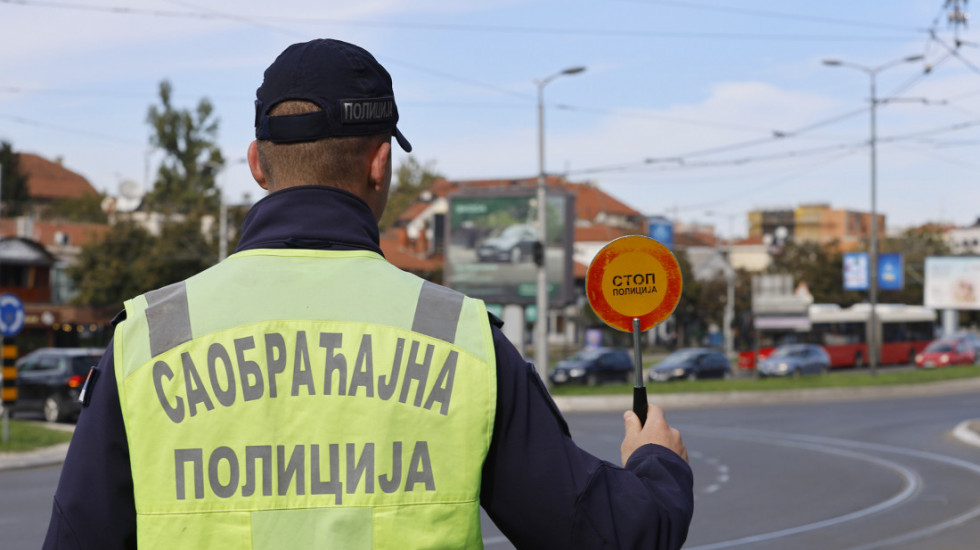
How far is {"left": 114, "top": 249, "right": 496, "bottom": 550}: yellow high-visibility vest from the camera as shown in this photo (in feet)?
5.03

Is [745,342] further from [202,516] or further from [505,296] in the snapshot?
[202,516]

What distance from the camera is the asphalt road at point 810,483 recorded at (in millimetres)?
10641

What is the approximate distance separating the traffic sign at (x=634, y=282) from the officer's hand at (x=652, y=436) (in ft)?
0.93

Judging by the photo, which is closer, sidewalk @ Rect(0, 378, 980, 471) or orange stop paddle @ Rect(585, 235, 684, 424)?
orange stop paddle @ Rect(585, 235, 684, 424)

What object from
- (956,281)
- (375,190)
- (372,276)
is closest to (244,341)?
(372,276)

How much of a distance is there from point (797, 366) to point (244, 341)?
43.5 meters

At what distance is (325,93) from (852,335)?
5347 cm

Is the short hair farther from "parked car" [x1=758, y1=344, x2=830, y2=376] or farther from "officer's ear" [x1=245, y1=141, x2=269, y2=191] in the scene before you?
"parked car" [x1=758, y1=344, x2=830, y2=376]

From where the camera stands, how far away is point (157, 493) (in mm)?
1549

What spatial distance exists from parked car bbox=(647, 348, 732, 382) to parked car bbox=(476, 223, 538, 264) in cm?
701

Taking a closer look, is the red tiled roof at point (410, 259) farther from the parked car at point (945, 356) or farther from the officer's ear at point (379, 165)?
the officer's ear at point (379, 165)

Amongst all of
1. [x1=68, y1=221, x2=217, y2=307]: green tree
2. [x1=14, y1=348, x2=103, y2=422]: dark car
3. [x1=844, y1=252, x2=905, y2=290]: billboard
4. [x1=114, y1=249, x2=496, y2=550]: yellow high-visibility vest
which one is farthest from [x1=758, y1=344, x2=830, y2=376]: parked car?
[x1=114, y1=249, x2=496, y2=550]: yellow high-visibility vest

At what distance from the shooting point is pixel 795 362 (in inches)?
1711

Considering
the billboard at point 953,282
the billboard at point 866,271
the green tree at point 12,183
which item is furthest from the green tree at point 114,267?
the billboard at point 953,282
